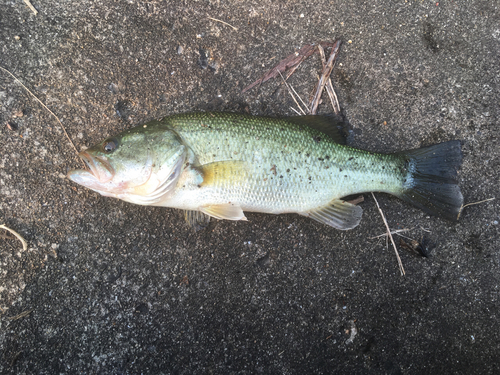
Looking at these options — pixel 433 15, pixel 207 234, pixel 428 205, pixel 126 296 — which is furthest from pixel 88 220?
pixel 433 15

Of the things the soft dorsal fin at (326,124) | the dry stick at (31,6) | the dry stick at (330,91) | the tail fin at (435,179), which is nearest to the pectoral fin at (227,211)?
the soft dorsal fin at (326,124)

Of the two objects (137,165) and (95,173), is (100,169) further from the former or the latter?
(137,165)

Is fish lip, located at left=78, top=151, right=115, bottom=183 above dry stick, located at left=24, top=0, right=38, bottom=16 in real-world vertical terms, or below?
below

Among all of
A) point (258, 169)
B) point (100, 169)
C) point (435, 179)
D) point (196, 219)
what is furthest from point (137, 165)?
point (435, 179)

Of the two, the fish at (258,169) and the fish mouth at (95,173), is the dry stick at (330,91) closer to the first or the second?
the fish at (258,169)

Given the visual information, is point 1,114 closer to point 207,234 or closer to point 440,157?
point 207,234

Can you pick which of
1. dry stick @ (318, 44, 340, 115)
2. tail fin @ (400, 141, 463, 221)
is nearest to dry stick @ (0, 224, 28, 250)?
dry stick @ (318, 44, 340, 115)

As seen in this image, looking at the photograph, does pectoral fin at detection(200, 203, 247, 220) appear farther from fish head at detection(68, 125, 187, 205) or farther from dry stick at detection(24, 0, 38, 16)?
dry stick at detection(24, 0, 38, 16)
